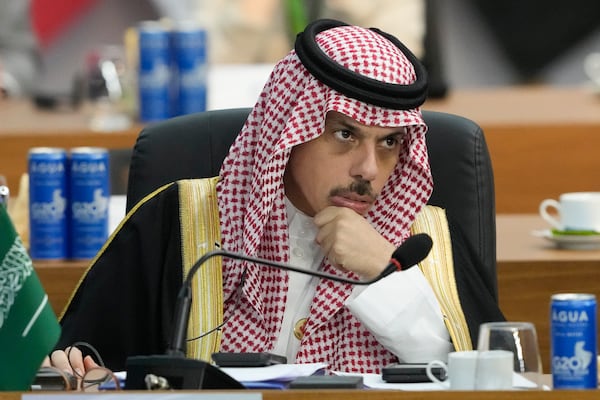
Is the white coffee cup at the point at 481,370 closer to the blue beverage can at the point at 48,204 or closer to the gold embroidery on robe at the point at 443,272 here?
the gold embroidery on robe at the point at 443,272

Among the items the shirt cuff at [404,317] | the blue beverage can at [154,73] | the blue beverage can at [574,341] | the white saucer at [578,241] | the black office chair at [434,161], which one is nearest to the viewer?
the blue beverage can at [574,341]

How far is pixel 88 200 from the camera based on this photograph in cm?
311

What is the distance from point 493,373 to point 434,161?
0.90 metres

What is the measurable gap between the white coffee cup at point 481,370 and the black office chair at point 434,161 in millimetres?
789

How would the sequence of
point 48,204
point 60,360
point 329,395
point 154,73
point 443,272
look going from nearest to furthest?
point 329,395
point 60,360
point 443,272
point 48,204
point 154,73

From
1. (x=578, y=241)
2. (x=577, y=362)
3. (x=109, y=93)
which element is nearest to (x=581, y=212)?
(x=578, y=241)

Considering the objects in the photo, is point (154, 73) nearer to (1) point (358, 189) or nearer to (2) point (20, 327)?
(1) point (358, 189)

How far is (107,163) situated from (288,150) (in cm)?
64

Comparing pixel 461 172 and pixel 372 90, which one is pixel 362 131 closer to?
pixel 372 90

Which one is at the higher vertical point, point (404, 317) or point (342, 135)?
point (342, 135)

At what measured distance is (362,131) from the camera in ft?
8.25

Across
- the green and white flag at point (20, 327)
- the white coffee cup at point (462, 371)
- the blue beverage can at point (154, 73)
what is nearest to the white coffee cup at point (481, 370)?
the white coffee cup at point (462, 371)

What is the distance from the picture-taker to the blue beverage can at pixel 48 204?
3068mm

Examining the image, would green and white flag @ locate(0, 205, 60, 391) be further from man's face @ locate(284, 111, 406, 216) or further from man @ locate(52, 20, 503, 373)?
man's face @ locate(284, 111, 406, 216)
